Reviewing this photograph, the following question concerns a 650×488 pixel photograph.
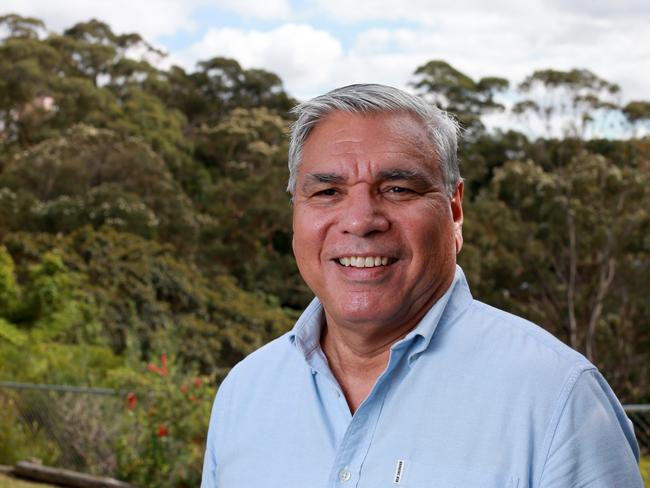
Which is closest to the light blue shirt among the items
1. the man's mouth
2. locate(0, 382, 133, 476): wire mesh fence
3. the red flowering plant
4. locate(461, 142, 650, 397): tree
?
the man's mouth

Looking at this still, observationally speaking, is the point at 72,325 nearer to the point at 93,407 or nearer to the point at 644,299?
the point at 93,407

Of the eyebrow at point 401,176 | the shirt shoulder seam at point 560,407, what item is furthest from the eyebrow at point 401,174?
the shirt shoulder seam at point 560,407

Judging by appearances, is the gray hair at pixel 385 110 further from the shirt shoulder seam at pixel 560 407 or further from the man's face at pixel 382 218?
the shirt shoulder seam at pixel 560 407

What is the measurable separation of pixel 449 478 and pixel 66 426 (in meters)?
7.75

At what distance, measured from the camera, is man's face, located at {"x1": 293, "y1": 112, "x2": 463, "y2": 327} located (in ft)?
5.96

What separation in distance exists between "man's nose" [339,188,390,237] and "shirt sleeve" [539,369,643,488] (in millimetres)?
460

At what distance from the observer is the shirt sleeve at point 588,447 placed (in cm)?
151

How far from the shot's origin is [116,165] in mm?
21703

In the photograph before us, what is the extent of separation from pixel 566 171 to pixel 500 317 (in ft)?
71.0

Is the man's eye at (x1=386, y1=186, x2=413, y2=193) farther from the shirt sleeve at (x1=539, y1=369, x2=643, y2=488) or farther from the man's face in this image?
the shirt sleeve at (x1=539, y1=369, x2=643, y2=488)

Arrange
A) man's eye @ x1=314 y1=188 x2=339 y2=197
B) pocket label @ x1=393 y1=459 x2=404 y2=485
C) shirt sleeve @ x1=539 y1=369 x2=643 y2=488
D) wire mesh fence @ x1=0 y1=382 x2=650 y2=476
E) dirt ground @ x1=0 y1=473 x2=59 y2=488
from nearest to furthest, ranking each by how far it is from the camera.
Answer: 1. shirt sleeve @ x1=539 y1=369 x2=643 y2=488
2. pocket label @ x1=393 y1=459 x2=404 y2=485
3. man's eye @ x1=314 y1=188 x2=339 y2=197
4. dirt ground @ x1=0 y1=473 x2=59 y2=488
5. wire mesh fence @ x1=0 y1=382 x2=650 y2=476

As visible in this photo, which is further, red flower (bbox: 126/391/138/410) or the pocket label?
red flower (bbox: 126/391/138/410)

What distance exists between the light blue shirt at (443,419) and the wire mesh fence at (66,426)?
645 centimetres

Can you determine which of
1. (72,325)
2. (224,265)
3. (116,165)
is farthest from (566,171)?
(72,325)
